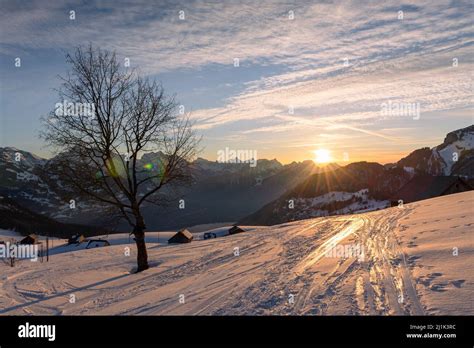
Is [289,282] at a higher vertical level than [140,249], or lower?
higher

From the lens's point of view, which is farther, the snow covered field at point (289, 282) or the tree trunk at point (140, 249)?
the tree trunk at point (140, 249)

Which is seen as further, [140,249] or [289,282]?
[140,249]

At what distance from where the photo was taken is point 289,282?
985 cm

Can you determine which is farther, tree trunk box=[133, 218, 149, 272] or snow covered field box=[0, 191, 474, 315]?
tree trunk box=[133, 218, 149, 272]

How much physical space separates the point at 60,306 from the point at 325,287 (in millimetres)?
8401

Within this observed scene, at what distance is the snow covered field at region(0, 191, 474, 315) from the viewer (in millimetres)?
7527

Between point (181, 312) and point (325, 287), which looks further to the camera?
point (325, 287)

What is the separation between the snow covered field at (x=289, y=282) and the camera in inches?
296

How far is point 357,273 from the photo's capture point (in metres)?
9.90

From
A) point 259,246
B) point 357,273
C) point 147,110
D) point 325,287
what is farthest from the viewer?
point 259,246
